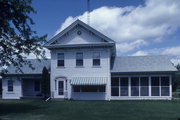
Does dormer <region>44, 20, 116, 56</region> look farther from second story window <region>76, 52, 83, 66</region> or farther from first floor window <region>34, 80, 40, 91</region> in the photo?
first floor window <region>34, 80, 40, 91</region>

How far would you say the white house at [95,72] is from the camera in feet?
90.2

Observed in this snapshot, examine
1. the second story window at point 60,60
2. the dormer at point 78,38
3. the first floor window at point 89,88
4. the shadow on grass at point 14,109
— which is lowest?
the shadow on grass at point 14,109

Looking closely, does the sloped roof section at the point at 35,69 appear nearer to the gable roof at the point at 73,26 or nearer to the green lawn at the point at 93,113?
the gable roof at the point at 73,26

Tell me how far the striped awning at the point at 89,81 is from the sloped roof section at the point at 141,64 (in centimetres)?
180

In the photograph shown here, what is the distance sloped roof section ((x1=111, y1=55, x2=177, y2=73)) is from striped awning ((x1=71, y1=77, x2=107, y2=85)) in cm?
180

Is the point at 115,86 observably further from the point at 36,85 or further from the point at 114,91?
the point at 36,85

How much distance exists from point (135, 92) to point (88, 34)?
9056mm

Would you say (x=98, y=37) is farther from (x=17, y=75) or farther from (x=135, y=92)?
(x=17, y=75)

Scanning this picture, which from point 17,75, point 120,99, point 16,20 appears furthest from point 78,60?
point 16,20

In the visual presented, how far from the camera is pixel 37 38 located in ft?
64.0

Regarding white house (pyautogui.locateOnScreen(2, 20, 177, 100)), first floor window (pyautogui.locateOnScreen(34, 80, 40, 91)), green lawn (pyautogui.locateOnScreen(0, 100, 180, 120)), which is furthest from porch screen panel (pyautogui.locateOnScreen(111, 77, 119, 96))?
first floor window (pyautogui.locateOnScreen(34, 80, 40, 91))

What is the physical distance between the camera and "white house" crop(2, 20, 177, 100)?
90.2ft

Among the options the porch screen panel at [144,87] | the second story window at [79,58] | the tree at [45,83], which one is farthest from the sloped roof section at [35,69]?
the porch screen panel at [144,87]

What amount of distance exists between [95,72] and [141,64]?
594cm
